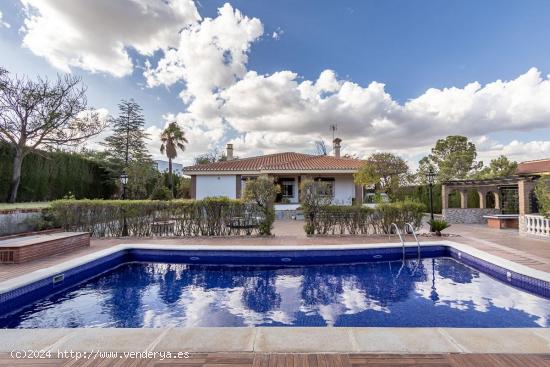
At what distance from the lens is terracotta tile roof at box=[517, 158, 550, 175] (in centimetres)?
2689

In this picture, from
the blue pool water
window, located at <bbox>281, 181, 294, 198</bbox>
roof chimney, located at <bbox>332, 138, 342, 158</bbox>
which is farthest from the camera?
roof chimney, located at <bbox>332, 138, 342, 158</bbox>

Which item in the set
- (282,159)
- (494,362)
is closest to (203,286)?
(494,362)

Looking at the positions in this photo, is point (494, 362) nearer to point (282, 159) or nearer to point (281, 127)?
point (282, 159)

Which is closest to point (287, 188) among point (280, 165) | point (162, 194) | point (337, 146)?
point (280, 165)

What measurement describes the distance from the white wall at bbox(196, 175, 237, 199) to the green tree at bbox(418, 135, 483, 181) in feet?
65.0

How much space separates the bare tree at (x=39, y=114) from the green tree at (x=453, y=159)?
31.1m

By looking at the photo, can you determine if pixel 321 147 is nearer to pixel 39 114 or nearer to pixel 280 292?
pixel 39 114

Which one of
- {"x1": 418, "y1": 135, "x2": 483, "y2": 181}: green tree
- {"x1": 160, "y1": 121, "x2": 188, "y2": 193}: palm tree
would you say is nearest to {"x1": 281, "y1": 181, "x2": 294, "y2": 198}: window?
{"x1": 418, "y1": 135, "x2": 483, "y2": 181}: green tree

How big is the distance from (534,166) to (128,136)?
150 ft

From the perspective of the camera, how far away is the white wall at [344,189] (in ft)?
78.2

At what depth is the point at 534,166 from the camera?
2909 cm

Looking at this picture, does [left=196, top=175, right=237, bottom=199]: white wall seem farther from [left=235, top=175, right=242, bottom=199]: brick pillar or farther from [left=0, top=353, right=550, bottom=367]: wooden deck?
[left=0, top=353, right=550, bottom=367]: wooden deck

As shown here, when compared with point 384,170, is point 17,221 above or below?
below

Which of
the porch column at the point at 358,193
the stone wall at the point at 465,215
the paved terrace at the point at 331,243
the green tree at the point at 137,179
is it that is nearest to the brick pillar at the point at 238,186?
the green tree at the point at 137,179
